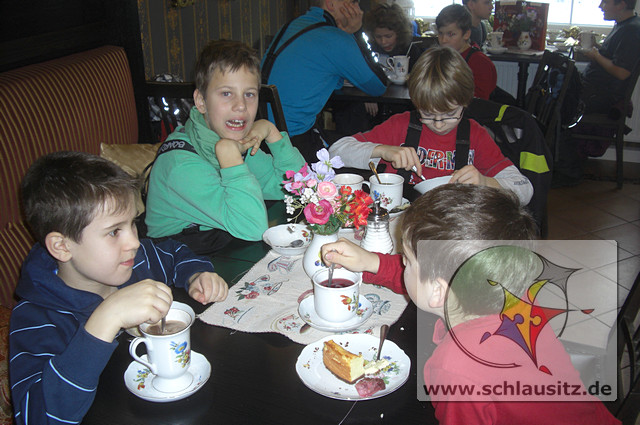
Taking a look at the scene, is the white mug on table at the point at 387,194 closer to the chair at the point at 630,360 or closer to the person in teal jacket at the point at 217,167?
the person in teal jacket at the point at 217,167

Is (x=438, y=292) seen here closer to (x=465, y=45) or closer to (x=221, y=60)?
(x=221, y=60)

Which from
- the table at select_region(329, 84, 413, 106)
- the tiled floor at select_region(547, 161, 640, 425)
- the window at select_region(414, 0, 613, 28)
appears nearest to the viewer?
the tiled floor at select_region(547, 161, 640, 425)

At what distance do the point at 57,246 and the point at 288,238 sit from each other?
2.12ft

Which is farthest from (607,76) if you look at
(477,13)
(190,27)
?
(190,27)

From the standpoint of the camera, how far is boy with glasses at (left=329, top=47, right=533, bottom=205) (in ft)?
6.58

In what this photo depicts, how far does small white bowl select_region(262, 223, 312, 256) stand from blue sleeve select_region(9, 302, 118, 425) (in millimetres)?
608

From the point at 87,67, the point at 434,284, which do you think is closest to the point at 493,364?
the point at 434,284

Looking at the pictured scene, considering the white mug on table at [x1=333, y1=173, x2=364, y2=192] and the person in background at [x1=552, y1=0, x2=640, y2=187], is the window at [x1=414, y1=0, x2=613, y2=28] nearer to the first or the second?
the person in background at [x1=552, y1=0, x2=640, y2=187]

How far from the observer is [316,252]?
1386 millimetres

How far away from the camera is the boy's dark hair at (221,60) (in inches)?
73.3

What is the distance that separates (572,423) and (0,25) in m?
2.48

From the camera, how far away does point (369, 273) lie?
1.37 metres

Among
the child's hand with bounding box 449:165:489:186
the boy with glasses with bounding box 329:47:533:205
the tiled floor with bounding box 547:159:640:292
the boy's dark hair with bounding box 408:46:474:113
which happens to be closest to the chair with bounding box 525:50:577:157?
the tiled floor with bounding box 547:159:640:292

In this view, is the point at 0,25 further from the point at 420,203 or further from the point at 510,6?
the point at 510,6
